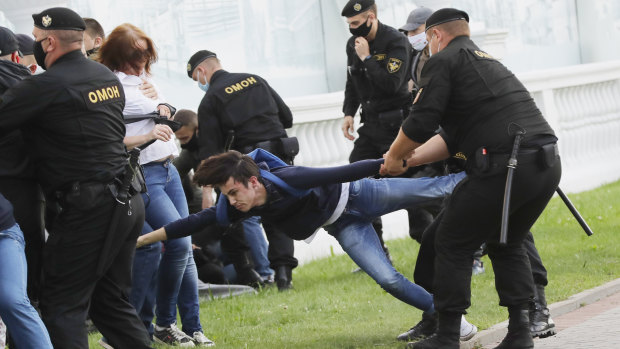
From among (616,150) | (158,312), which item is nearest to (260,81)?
(158,312)

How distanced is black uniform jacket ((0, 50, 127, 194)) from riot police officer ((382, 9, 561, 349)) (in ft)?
4.80

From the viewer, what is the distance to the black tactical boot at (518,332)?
6188mm

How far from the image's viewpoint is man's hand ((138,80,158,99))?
6.94 meters

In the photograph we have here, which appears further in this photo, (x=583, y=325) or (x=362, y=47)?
(x=362, y=47)

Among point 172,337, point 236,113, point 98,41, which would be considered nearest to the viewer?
point 172,337

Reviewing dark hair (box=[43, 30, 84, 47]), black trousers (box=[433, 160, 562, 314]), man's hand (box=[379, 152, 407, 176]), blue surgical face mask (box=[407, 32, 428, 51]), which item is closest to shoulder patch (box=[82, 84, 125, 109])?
dark hair (box=[43, 30, 84, 47])

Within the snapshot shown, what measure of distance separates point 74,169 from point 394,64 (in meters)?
Answer: 3.97

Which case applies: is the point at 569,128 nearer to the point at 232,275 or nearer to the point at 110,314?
the point at 232,275

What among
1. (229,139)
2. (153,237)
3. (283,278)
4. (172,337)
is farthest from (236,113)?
(153,237)

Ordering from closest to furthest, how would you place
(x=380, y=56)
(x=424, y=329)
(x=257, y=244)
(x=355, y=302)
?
(x=424, y=329) → (x=355, y=302) → (x=380, y=56) → (x=257, y=244)

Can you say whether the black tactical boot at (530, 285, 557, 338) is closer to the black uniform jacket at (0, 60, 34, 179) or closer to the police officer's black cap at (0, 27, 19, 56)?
the black uniform jacket at (0, 60, 34, 179)

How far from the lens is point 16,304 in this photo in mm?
5320

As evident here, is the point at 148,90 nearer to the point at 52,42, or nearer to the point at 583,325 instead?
the point at 52,42

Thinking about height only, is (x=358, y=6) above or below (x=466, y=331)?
above
